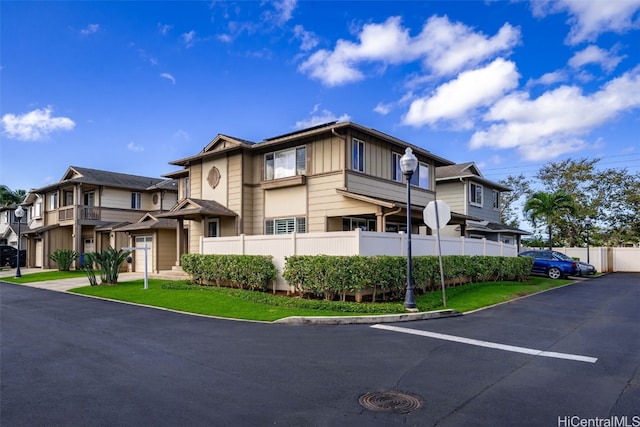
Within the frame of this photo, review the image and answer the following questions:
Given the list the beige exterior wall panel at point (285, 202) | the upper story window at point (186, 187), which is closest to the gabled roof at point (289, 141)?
the upper story window at point (186, 187)

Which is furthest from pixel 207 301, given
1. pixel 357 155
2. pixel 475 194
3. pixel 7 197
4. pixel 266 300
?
pixel 7 197

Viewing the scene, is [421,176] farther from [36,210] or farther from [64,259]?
[36,210]

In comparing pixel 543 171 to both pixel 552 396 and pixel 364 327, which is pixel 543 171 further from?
pixel 552 396

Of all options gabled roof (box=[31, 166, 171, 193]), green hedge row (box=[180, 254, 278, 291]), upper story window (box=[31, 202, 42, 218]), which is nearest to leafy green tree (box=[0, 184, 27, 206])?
upper story window (box=[31, 202, 42, 218])

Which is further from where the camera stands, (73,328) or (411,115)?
(411,115)

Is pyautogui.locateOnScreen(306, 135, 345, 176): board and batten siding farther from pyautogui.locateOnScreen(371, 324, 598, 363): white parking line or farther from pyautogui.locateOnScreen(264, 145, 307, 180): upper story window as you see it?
pyautogui.locateOnScreen(371, 324, 598, 363): white parking line

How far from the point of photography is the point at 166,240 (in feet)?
81.0

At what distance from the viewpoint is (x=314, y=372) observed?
5.88 m

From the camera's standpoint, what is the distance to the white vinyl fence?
1272 centimetres

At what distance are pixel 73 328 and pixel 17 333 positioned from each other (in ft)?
3.51

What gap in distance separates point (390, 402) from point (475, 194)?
1041 inches

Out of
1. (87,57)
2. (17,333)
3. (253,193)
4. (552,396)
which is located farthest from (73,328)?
(87,57)

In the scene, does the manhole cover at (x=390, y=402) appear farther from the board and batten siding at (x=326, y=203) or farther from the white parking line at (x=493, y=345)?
the board and batten siding at (x=326, y=203)

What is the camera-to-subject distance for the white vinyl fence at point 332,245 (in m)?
12.7
